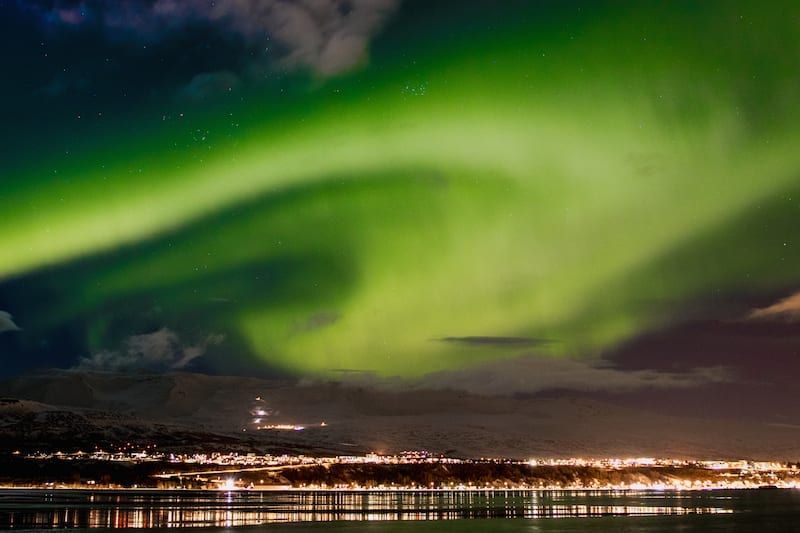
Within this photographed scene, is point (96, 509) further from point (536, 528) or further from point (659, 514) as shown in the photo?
point (659, 514)

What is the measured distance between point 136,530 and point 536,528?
48.3 meters

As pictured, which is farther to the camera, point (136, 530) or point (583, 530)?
point (583, 530)

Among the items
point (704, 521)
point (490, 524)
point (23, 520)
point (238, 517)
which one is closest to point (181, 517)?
point (238, 517)

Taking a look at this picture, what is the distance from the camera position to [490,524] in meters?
108

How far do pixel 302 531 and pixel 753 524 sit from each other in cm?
7311

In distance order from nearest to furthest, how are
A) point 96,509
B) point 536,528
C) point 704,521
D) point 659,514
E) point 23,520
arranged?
point 23,520 → point 536,528 → point 96,509 → point 704,521 → point 659,514

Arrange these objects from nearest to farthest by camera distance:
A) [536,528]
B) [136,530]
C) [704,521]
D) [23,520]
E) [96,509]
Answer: [136,530]
[23,520]
[536,528]
[96,509]
[704,521]

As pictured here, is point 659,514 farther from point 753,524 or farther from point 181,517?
point 181,517

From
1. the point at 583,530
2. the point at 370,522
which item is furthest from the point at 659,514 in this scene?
the point at 370,522

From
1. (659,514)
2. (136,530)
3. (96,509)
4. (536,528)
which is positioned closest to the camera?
(136,530)

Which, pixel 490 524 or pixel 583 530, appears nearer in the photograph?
pixel 583 530

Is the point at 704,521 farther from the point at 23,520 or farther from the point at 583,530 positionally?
the point at 23,520

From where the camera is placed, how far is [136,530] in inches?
3359

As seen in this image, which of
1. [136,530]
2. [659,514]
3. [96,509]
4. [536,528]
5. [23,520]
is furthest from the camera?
[659,514]
